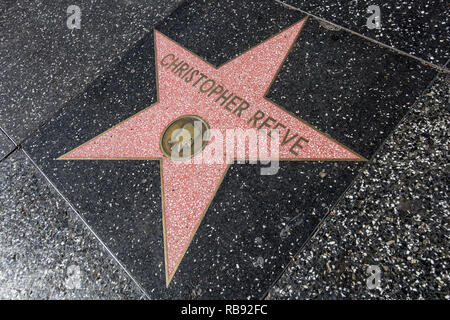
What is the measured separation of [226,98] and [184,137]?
1.11 feet

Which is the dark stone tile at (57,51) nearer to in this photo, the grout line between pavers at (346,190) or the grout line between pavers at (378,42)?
the grout line between pavers at (378,42)

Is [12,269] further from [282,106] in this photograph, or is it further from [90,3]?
[90,3]

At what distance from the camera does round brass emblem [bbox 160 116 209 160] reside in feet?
5.27

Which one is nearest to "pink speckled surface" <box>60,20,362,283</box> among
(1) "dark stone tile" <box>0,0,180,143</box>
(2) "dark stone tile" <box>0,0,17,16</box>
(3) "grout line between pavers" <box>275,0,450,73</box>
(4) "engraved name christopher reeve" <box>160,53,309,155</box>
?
(4) "engraved name christopher reeve" <box>160,53,309,155</box>

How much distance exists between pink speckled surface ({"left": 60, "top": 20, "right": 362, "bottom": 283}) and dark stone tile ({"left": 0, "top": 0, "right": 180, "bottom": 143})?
1.30ft

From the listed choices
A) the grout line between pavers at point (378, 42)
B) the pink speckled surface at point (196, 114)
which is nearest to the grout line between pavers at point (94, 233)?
the pink speckled surface at point (196, 114)

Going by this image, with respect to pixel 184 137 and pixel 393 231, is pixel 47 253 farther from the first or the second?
→ pixel 393 231

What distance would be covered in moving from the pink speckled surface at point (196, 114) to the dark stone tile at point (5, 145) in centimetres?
46

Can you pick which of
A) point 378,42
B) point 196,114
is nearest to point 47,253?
point 196,114

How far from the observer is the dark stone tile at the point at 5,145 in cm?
191

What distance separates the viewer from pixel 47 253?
1514 millimetres

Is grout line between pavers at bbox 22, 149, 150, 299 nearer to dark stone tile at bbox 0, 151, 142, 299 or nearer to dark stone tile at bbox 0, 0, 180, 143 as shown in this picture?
dark stone tile at bbox 0, 151, 142, 299
